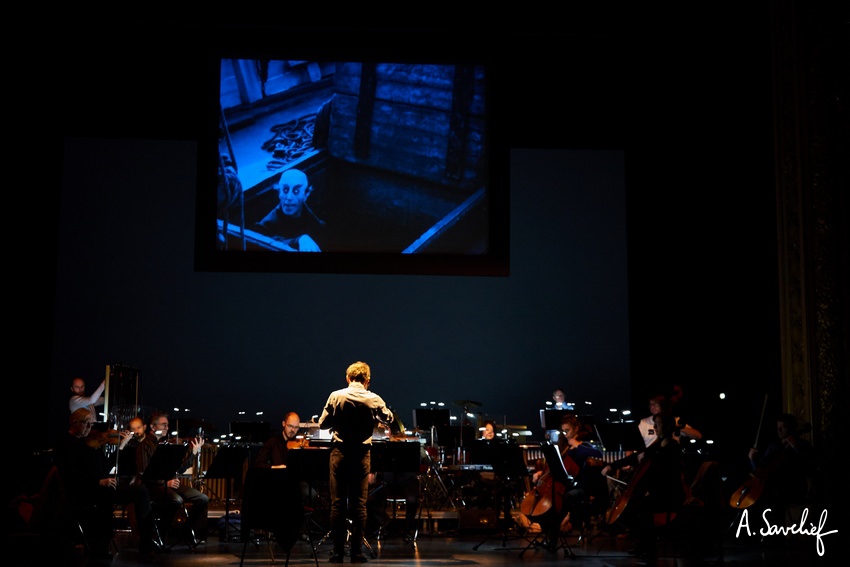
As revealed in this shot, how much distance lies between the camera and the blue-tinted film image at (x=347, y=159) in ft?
44.7

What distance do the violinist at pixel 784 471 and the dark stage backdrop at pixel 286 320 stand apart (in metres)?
4.87

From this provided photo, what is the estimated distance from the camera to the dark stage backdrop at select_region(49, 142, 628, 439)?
14.0 meters

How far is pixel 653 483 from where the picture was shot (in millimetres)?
8195

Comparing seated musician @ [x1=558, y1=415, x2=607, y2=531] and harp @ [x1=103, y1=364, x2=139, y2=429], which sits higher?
harp @ [x1=103, y1=364, x2=139, y2=429]

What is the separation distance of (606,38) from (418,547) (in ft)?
26.2

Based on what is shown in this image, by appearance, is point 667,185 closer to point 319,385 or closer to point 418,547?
point 319,385

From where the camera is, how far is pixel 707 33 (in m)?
12.6

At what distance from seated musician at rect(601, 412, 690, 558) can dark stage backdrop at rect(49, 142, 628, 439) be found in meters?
5.52

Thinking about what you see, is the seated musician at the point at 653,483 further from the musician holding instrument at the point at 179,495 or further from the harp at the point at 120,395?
the harp at the point at 120,395

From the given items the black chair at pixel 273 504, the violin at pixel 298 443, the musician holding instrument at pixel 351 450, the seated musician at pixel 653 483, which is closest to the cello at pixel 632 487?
the seated musician at pixel 653 483

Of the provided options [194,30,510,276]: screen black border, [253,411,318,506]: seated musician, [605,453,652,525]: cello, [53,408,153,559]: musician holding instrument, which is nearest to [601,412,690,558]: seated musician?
[605,453,652,525]: cello

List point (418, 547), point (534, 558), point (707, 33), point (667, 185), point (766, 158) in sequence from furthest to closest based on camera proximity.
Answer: point (667, 185)
point (707, 33)
point (766, 158)
point (418, 547)
point (534, 558)

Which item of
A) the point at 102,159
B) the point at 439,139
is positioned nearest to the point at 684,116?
the point at 439,139

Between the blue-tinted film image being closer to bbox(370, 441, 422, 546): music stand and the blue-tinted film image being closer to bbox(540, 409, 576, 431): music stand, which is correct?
bbox(540, 409, 576, 431): music stand
